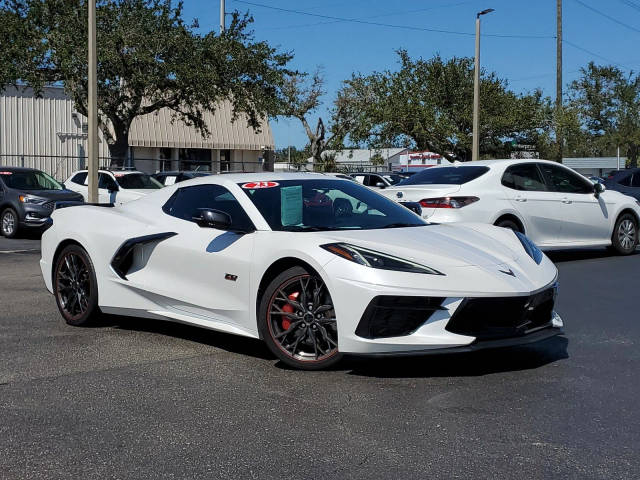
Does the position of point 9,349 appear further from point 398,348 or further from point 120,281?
point 398,348

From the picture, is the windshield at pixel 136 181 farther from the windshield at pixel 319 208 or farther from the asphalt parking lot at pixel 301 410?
the windshield at pixel 319 208

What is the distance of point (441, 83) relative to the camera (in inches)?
1834

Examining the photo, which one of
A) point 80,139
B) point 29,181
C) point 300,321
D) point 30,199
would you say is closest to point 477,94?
point 29,181

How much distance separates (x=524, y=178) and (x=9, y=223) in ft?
37.4

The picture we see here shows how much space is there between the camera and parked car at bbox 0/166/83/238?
60.5 feet

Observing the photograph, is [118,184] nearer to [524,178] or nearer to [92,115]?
[92,115]

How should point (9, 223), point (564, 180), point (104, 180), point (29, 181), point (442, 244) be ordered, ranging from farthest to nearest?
point (104, 180) < point (29, 181) < point (9, 223) < point (564, 180) < point (442, 244)

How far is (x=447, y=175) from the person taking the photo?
1249 cm

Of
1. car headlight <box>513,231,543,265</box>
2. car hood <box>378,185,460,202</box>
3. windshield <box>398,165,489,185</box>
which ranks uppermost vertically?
windshield <box>398,165,489,185</box>

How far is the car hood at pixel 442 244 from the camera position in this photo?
5.66 metres

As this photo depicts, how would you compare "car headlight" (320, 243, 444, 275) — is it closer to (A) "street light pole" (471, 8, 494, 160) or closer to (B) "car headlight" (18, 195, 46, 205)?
(B) "car headlight" (18, 195, 46, 205)

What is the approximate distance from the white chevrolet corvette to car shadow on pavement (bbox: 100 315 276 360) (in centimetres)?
32

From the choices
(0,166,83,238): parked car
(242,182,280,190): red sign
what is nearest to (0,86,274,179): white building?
(0,166,83,238): parked car

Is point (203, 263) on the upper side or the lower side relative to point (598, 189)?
lower
